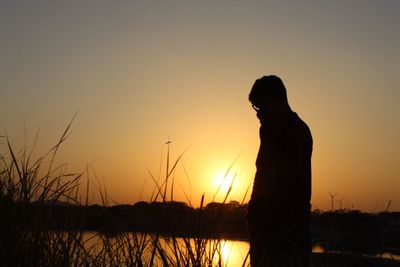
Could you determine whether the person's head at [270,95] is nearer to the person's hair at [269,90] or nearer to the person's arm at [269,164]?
the person's hair at [269,90]

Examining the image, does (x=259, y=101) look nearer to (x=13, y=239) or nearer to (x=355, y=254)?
(x=355, y=254)

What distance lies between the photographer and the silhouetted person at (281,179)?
3027 mm

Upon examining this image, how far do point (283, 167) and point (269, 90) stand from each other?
51cm

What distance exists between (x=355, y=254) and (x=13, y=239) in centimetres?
214

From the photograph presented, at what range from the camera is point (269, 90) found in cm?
328

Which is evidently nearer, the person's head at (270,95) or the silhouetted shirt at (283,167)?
the silhouetted shirt at (283,167)

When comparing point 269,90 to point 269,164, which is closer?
point 269,164

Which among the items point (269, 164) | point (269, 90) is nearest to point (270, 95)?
point (269, 90)

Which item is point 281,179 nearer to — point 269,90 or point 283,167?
point 283,167

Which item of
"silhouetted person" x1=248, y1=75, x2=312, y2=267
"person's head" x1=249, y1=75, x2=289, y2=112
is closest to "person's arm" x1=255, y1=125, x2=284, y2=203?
"silhouetted person" x1=248, y1=75, x2=312, y2=267

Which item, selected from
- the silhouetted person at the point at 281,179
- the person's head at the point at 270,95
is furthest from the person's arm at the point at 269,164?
the person's head at the point at 270,95

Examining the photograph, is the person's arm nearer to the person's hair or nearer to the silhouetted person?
the silhouetted person

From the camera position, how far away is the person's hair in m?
3.27

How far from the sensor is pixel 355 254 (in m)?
3.34
